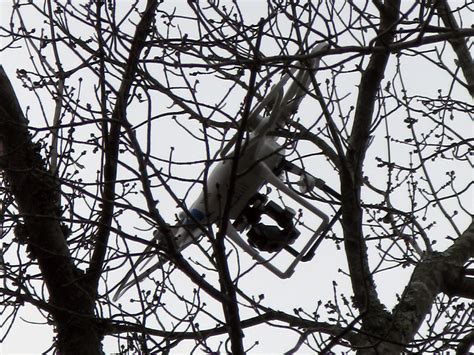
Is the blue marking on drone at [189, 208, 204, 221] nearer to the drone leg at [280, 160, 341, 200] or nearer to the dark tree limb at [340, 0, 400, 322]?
the drone leg at [280, 160, 341, 200]

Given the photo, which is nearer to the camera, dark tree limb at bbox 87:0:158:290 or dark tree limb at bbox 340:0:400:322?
dark tree limb at bbox 87:0:158:290

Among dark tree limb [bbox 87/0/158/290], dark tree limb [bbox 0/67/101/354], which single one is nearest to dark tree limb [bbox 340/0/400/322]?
dark tree limb [bbox 87/0/158/290]

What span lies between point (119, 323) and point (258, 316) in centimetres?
70

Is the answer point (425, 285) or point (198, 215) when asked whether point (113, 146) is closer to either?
point (198, 215)

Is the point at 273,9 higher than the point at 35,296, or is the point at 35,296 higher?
the point at 273,9

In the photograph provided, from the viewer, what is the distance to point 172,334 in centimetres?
352

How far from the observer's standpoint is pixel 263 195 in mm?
3291

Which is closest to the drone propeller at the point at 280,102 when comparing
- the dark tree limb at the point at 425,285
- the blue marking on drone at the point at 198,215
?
the blue marking on drone at the point at 198,215

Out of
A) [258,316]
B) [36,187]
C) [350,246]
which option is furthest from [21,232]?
[350,246]

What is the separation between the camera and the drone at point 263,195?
120 inches

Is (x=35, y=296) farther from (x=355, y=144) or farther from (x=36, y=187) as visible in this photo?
(x=355, y=144)

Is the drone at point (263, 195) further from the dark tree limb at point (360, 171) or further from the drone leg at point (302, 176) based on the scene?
the dark tree limb at point (360, 171)

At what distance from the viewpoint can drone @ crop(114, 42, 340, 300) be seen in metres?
3.06

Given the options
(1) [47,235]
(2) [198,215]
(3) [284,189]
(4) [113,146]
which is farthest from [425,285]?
(1) [47,235]
